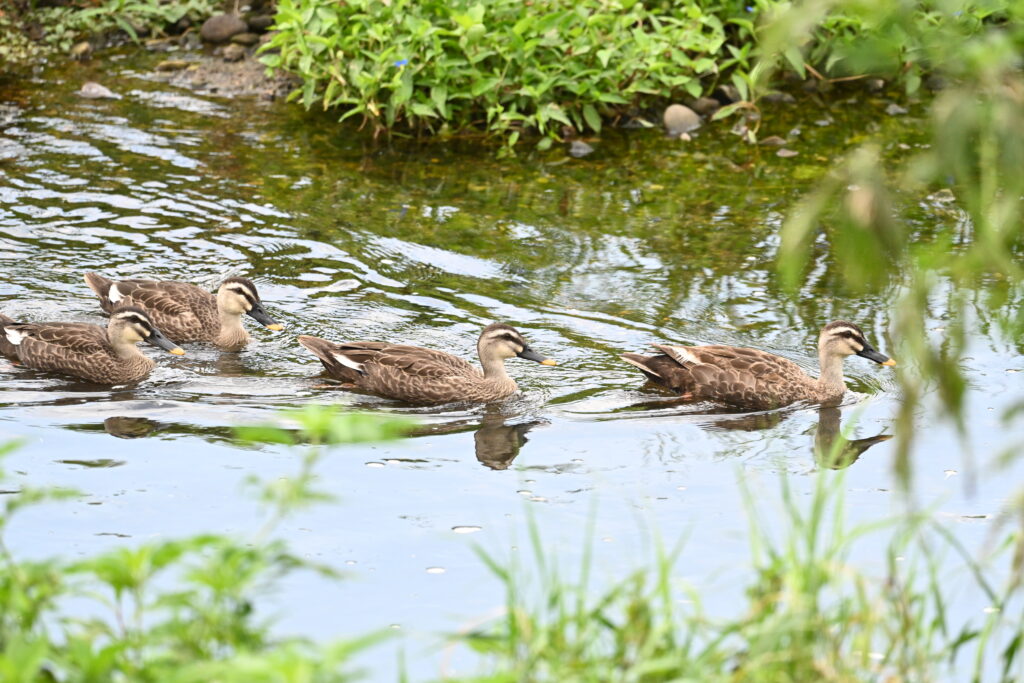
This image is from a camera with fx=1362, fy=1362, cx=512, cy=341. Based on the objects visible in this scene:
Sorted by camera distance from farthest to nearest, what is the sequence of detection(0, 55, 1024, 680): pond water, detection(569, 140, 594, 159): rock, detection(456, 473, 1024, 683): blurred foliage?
detection(569, 140, 594, 159): rock < detection(0, 55, 1024, 680): pond water < detection(456, 473, 1024, 683): blurred foliage

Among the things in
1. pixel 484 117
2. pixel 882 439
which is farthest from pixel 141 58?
pixel 882 439

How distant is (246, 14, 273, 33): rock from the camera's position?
55.2 ft

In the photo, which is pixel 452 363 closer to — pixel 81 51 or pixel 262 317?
pixel 262 317

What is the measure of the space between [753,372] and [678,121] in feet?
19.1

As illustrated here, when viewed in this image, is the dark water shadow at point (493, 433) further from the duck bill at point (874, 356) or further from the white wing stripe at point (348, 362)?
the duck bill at point (874, 356)

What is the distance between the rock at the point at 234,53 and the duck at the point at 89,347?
24.1ft

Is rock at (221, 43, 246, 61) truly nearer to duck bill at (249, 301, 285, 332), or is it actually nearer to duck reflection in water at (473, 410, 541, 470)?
duck bill at (249, 301, 285, 332)

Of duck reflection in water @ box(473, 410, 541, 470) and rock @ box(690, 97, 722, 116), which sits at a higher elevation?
rock @ box(690, 97, 722, 116)

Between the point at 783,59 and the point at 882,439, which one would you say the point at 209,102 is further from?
the point at 882,439

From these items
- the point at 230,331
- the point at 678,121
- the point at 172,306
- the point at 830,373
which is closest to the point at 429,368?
the point at 230,331

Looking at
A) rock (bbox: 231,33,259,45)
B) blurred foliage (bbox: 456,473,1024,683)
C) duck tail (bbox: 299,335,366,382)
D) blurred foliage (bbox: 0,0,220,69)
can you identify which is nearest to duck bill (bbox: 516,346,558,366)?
duck tail (bbox: 299,335,366,382)

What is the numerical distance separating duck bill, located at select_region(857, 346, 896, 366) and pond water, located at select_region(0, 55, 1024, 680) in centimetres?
23

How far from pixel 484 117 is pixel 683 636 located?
949 centimetres

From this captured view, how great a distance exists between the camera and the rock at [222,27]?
55.0 feet
